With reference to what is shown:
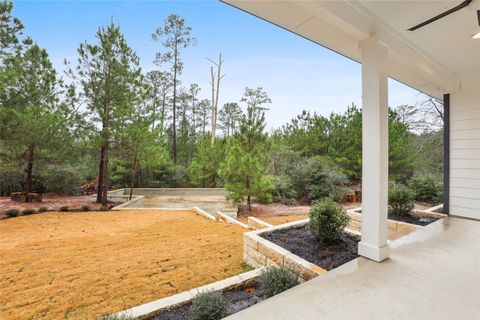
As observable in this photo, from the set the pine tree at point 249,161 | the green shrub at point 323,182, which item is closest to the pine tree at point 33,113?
the pine tree at point 249,161

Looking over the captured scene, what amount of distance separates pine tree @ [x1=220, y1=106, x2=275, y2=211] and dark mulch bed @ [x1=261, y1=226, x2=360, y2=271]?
3.16 m

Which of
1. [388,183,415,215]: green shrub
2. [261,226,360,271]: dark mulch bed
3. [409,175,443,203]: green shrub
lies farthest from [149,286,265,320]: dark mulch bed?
[409,175,443,203]: green shrub

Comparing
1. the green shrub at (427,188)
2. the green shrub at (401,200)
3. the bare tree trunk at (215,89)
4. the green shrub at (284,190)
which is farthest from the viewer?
the bare tree trunk at (215,89)

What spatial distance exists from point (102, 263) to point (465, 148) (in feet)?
20.1

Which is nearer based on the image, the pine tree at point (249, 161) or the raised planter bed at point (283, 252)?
the raised planter bed at point (283, 252)

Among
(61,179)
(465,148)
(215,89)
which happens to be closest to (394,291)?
(465,148)

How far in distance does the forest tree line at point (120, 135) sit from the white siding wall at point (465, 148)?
3.60 meters

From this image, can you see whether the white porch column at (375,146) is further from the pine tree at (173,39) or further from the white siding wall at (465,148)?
the pine tree at (173,39)

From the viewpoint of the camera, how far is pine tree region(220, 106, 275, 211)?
6398 mm

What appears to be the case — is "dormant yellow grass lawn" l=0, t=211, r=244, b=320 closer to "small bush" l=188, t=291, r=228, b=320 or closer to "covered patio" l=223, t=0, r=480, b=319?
"small bush" l=188, t=291, r=228, b=320

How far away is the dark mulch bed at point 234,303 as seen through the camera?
1707mm

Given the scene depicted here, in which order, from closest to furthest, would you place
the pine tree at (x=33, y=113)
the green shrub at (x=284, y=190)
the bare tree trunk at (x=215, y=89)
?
1. the pine tree at (x=33, y=113)
2. the green shrub at (x=284, y=190)
3. the bare tree trunk at (x=215, y=89)

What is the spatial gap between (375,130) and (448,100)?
3.26 meters

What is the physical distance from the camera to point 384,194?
7.85ft
